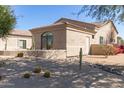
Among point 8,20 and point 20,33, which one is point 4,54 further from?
point 20,33

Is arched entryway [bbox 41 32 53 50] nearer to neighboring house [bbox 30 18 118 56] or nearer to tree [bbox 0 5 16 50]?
neighboring house [bbox 30 18 118 56]

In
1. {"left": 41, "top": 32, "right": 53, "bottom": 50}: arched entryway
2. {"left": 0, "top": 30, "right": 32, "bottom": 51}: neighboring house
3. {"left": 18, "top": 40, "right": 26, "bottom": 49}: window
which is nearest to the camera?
{"left": 41, "top": 32, "right": 53, "bottom": 50}: arched entryway

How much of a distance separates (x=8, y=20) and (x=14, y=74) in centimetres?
739

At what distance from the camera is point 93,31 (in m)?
26.6

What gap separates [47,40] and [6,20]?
807 cm

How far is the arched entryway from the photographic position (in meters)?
23.3

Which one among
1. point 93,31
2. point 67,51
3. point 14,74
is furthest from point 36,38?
point 14,74

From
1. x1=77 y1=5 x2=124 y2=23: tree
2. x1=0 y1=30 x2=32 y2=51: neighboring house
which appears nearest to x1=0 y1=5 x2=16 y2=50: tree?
x1=77 y1=5 x2=124 y2=23: tree

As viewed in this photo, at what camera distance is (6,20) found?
1617cm

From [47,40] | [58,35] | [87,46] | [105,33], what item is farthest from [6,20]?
[105,33]

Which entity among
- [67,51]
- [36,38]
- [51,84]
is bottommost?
[51,84]

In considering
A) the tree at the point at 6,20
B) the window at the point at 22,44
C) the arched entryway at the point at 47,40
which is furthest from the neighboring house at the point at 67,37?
the window at the point at 22,44

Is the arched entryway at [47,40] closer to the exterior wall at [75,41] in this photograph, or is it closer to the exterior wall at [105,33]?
Result: the exterior wall at [75,41]

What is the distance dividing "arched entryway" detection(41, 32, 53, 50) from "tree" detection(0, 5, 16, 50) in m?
6.58
